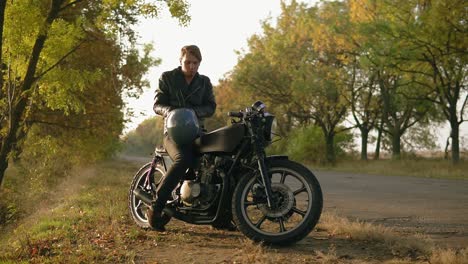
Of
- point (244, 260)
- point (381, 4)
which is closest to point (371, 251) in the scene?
point (244, 260)

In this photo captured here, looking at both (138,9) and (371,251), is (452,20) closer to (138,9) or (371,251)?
(138,9)

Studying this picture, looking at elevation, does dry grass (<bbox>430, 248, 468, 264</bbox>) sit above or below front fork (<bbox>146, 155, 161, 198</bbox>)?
below

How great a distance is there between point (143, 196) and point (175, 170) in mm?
919

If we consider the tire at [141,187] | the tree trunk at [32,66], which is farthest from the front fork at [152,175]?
the tree trunk at [32,66]

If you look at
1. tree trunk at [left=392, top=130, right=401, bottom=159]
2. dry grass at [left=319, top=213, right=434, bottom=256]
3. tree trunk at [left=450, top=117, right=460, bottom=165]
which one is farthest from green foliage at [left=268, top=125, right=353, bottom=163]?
dry grass at [left=319, top=213, right=434, bottom=256]

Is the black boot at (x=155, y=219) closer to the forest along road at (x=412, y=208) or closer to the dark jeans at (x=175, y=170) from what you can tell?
the dark jeans at (x=175, y=170)

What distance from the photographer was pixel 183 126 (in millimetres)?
5348

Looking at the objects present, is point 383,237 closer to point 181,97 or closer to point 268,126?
point 268,126

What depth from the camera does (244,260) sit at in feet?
14.0

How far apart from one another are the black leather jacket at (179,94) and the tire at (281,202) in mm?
1236

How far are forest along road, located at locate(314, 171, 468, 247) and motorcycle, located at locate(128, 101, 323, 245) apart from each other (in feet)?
5.43

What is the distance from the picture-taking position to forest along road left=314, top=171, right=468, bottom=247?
6.19m

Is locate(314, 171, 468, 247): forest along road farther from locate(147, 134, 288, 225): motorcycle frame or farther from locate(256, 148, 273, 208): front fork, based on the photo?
locate(147, 134, 288, 225): motorcycle frame

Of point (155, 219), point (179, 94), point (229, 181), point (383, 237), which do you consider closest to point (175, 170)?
point (229, 181)
